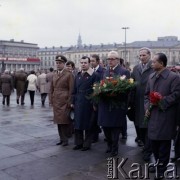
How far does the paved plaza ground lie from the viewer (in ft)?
16.8

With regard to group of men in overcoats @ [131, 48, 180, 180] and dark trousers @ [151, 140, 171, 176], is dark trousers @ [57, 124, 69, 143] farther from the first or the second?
dark trousers @ [151, 140, 171, 176]

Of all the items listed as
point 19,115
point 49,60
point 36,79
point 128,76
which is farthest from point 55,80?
point 49,60

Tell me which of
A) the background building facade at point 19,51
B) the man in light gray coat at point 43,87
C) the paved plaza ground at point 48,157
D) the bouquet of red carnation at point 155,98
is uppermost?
the background building facade at point 19,51

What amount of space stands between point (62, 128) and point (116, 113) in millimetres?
1454

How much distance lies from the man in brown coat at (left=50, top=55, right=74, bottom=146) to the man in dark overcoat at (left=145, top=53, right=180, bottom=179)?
2.22m

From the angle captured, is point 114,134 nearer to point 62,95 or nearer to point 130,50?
point 62,95

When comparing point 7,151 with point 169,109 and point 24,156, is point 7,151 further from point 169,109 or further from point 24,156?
point 169,109

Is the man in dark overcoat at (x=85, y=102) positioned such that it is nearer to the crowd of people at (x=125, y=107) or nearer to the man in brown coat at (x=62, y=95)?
the crowd of people at (x=125, y=107)

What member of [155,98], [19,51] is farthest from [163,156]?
[19,51]

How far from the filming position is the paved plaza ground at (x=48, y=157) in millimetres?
5109

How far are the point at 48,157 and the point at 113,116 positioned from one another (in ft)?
4.48

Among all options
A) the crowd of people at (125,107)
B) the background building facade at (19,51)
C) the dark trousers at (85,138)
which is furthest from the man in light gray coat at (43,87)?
the background building facade at (19,51)

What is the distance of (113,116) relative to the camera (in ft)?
19.9

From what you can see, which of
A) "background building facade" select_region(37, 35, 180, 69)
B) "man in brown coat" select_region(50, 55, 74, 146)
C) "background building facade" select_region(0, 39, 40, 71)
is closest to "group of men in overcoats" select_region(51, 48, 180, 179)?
"man in brown coat" select_region(50, 55, 74, 146)
